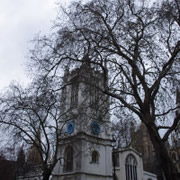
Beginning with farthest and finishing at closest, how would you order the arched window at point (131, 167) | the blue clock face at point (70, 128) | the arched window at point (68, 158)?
the arched window at point (131, 167) < the blue clock face at point (70, 128) < the arched window at point (68, 158)

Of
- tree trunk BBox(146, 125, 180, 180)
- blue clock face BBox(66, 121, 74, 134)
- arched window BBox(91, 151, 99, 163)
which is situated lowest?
tree trunk BBox(146, 125, 180, 180)

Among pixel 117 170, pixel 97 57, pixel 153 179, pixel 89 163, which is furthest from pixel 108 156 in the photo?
pixel 97 57

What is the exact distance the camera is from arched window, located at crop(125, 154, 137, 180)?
107ft

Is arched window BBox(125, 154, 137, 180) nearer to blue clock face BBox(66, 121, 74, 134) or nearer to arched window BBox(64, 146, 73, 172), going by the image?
arched window BBox(64, 146, 73, 172)

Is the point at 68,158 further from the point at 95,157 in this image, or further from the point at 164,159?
the point at 164,159

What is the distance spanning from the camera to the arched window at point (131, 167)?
32734mm

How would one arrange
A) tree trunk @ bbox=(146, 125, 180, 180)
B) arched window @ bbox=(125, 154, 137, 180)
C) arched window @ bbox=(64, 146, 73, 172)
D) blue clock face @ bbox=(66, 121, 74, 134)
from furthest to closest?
arched window @ bbox=(125, 154, 137, 180) → blue clock face @ bbox=(66, 121, 74, 134) → arched window @ bbox=(64, 146, 73, 172) → tree trunk @ bbox=(146, 125, 180, 180)

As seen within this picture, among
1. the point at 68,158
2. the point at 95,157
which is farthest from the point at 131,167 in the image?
the point at 68,158

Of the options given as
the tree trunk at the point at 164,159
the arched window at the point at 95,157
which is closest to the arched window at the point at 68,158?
the arched window at the point at 95,157

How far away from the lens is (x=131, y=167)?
33844mm

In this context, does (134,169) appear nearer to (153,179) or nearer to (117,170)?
(117,170)

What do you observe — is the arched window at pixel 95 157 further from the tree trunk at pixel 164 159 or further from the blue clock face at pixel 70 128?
the tree trunk at pixel 164 159

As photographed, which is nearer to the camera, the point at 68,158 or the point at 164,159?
the point at 164,159

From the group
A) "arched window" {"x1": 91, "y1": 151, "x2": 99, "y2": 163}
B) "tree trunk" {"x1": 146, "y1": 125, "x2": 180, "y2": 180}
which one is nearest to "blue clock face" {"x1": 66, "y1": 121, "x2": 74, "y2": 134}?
"arched window" {"x1": 91, "y1": 151, "x2": 99, "y2": 163}
